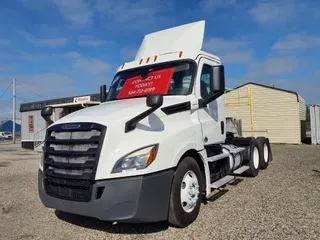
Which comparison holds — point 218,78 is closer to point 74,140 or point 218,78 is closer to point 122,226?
point 74,140

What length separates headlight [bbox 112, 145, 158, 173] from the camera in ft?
11.9

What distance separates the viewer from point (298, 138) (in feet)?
65.1

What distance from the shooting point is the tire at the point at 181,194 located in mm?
4008

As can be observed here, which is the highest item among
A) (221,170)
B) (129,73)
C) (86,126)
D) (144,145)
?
(129,73)

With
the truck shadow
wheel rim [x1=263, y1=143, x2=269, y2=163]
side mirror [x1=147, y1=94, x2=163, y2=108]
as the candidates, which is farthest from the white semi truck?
wheel rim [x1=263, y1=143, x2=269, y2=163]

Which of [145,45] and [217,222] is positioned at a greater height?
[145,45]

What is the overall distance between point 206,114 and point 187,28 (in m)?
1.74

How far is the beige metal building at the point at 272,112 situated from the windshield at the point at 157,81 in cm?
1531

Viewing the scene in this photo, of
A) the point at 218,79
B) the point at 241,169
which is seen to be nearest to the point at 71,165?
the point at 218,79

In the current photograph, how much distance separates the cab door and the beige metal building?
14396 mm

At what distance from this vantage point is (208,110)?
5461mm

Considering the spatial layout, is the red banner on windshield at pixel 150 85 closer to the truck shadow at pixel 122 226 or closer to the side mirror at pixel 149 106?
the side mirror at pixel 149 106

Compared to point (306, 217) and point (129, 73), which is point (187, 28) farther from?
point (306, 217)

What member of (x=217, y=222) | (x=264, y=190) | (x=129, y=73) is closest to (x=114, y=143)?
(x=217, y=222)
